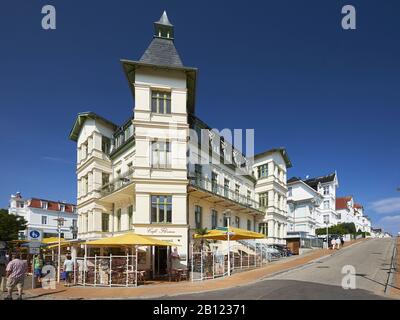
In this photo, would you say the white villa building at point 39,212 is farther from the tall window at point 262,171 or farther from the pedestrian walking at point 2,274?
the tall window at point 262,171

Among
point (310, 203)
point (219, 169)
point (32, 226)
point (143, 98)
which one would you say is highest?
point (143, 98)

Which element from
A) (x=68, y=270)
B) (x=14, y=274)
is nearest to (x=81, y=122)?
(x=68, y=270)

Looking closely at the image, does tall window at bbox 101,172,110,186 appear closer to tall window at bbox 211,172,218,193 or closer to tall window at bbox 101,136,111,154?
tall window at bbox 101,136,111,154

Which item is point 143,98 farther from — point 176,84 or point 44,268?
point 44,268

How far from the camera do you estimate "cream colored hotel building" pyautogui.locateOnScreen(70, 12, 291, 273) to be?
21641 mm

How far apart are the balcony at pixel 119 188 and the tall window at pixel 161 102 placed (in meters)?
4.44

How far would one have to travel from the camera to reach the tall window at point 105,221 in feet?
92.8

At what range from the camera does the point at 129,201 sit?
80.8 feet

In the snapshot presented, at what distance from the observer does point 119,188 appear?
23.3 m

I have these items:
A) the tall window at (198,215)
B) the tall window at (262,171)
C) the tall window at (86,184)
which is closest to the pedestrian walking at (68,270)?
the tall window at (198,215)

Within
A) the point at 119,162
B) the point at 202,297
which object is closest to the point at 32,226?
the point at 119,162

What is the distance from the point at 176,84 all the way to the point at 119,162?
839 centimetres

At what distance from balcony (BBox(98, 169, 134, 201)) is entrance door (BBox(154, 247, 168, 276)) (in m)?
4.44

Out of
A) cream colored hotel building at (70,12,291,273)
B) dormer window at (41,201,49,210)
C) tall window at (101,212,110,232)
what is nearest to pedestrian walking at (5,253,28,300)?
cream colored hotel building at (70,12,291,273)
